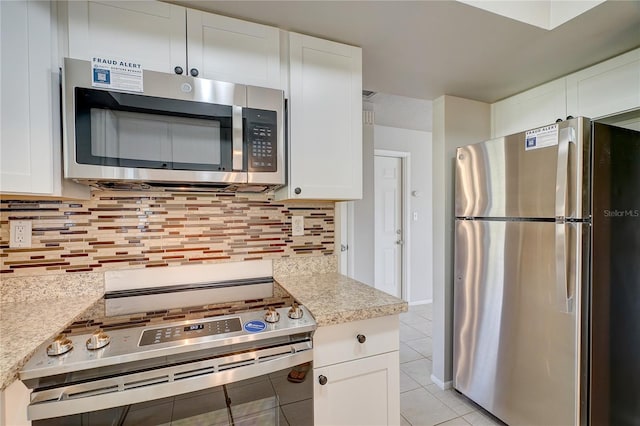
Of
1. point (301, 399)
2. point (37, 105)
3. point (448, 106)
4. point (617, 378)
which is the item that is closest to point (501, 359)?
point (617, 378)

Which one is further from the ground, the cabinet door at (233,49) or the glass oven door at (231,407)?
the cabinet door at (233,49)

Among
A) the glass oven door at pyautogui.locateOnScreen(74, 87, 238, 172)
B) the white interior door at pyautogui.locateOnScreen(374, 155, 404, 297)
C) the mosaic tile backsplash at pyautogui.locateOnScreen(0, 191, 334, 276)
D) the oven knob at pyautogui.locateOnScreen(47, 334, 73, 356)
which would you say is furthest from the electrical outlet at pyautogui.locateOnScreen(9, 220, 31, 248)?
the white interior door at pyautogui.locateOnScreen(374, 155, 404, 297)

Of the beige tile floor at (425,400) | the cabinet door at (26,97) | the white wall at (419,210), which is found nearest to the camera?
the cabinet door at (26,97)

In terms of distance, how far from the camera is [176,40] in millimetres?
1257

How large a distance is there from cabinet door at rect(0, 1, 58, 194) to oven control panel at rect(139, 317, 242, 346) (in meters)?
0.64

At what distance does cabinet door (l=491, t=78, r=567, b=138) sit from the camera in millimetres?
1859

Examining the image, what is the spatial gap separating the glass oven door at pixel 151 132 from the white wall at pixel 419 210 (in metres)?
2.89

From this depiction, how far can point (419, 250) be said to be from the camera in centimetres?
398

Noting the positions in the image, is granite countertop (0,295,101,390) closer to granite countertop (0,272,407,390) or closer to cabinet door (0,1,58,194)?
granite countertop (0,272,407,390)

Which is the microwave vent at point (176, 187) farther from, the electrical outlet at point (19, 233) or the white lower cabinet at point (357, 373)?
the white lower cabinet at point (357, 373)

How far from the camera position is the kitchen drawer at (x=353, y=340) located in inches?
45.1

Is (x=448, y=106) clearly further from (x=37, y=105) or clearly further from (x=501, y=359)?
(x=37, y=105)

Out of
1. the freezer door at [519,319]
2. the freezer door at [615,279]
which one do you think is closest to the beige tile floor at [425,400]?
the freezer door at [519,319]

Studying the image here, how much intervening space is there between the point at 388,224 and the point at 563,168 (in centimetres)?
249
